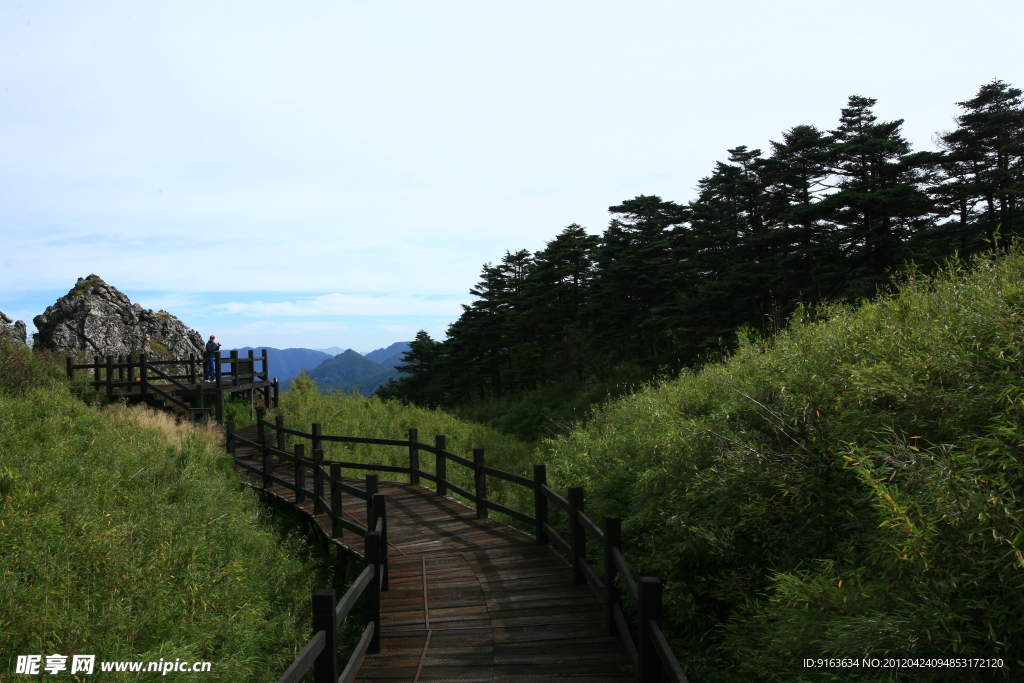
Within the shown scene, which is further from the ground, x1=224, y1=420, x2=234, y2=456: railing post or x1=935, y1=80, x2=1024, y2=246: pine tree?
x1=935, y1=80, x2=1024, y2=246: pine tree

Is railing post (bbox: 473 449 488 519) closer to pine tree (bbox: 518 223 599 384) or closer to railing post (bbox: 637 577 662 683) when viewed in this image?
railing post (bbox: 637 577 662 683)

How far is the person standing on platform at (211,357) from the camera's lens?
21134 millimetres

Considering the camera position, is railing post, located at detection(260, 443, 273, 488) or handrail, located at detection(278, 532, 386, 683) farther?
railing post, located at detection(260, 443, 273, 488)

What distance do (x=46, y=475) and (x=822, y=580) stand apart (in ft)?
26.7

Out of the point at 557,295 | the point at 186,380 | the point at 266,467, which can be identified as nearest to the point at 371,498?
the point at 266,467

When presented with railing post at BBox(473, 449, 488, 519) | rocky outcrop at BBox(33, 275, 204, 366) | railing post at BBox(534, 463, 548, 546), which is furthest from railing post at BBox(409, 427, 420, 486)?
rocky outcrop at BBox(33, 275, 204, 366)

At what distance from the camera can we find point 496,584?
272 inches

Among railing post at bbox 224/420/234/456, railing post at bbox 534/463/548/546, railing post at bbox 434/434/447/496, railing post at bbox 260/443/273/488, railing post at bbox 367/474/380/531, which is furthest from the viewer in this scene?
railing post at bbox 224/420/234/456

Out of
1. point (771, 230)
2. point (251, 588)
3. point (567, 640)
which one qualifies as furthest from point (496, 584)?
point (771, 230)

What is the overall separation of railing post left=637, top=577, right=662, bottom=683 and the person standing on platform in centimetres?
2025

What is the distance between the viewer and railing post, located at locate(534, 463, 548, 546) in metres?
7.87

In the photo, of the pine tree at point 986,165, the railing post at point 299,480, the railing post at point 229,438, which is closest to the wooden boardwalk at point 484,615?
the railing post at point 299,480

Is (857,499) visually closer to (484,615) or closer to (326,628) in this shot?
(484,615)

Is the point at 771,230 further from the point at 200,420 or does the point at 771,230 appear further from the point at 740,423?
the point at 200,420
